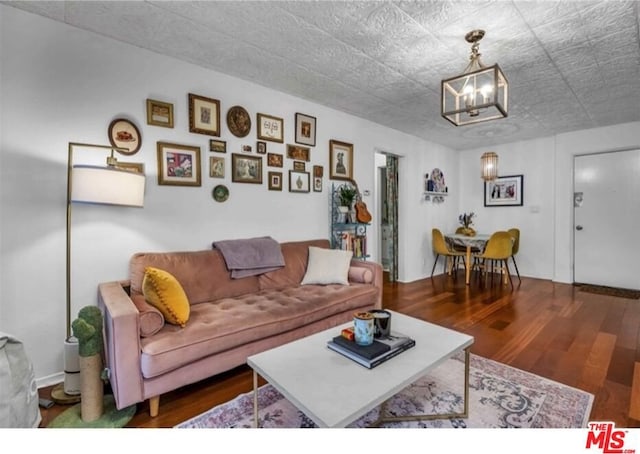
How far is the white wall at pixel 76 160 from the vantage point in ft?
6.13

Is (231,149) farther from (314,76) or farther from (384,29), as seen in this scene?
(384,29)

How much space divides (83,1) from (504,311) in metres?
4.40

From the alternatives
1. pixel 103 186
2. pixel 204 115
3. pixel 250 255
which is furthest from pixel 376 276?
pixel 103 186

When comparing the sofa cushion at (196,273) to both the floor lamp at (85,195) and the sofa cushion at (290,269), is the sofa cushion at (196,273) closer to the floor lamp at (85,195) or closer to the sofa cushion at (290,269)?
the sofa cushion at (290,269)

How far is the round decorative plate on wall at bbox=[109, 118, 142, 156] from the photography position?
2.20 m

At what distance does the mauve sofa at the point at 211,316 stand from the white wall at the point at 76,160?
0.24 meters

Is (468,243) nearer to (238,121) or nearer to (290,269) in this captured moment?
(290,269)

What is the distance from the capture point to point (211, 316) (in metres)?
1.97

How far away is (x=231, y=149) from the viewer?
282 centimetres

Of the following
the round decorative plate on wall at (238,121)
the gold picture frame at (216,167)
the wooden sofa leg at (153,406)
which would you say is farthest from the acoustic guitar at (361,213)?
the wooden sofa leg at (153,406)

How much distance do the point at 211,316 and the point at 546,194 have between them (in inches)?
214

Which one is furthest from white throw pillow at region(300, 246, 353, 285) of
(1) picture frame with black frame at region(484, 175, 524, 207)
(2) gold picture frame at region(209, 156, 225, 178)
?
(1) picture frame with black frame at region(484, 175, 524, 207)

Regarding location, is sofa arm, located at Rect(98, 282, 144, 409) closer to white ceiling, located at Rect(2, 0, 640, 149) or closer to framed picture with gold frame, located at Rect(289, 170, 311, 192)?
white ceiling, located at Rect(2, 0, 640, 149)
